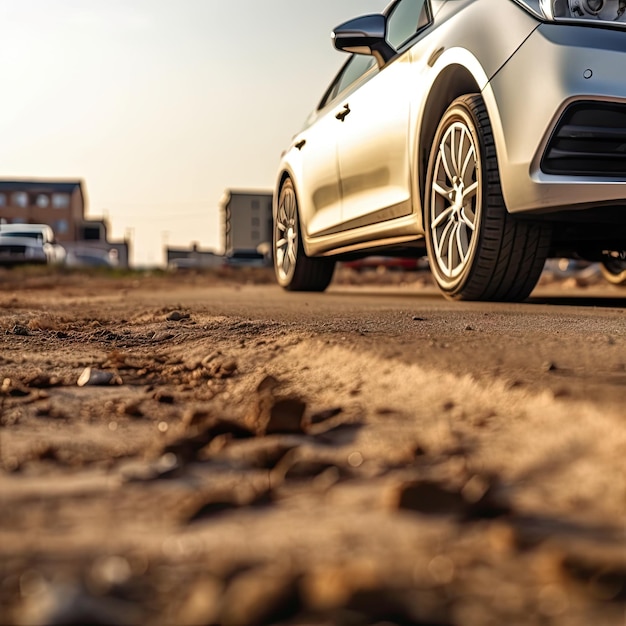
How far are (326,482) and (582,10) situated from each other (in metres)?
2.69

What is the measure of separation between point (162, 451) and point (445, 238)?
2.83 metres

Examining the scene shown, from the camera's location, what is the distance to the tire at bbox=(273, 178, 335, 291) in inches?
268

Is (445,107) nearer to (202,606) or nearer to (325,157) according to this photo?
(325,157)

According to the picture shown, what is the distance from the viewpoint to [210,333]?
127 inches

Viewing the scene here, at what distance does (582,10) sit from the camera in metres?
3.42

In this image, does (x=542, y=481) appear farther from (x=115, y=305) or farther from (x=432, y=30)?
(x=115, y=305)

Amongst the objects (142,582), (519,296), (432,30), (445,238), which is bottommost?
(142,582)

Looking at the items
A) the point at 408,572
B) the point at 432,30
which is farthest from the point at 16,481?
the point at 432,30

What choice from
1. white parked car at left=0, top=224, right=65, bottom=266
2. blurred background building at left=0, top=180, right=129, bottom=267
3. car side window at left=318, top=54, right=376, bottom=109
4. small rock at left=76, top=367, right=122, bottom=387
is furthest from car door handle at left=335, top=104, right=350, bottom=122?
blurred background building at left=0, top=180, right=129, bottom=267

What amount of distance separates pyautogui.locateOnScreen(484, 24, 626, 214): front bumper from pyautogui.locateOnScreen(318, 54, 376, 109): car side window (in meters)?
1.80

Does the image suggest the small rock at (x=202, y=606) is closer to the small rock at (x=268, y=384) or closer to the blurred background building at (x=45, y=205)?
the small rock at (x=268, y=384)

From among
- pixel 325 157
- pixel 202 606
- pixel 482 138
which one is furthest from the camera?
pixel 325 157

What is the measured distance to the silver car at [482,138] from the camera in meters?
3.36

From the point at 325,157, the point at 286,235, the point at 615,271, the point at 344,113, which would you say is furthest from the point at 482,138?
the point at 615,271
